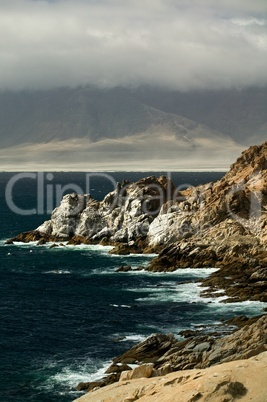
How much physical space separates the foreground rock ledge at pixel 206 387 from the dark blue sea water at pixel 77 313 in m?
20.2

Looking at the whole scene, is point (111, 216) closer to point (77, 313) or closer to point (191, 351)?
point (77, 313)

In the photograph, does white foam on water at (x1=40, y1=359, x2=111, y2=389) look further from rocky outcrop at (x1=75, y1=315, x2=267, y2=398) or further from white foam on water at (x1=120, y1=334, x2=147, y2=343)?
white foam on water at (x1=120, y1=334, x2=147, y2=343)

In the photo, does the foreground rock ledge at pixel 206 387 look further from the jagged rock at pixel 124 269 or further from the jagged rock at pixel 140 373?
the jagged rock at pixel 124 269

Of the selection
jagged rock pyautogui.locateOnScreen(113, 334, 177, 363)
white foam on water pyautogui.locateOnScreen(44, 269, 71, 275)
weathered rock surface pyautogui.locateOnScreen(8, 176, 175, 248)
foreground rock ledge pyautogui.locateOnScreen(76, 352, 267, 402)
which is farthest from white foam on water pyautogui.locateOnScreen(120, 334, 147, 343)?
weathered rock surface pyautogui.locateOnScreen(8, 176, 175, 248)

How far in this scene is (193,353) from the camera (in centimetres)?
6381

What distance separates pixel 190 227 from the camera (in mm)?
135125

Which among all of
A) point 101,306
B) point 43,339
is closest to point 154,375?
point 43,339

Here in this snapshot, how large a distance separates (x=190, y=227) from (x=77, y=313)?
154 feet

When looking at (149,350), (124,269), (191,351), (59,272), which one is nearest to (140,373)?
(191,351)

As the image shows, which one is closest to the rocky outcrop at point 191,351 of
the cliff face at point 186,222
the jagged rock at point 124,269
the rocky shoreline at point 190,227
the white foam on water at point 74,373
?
the rocky shoreline at point 190,227

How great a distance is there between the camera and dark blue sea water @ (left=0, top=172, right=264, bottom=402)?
68.9 m

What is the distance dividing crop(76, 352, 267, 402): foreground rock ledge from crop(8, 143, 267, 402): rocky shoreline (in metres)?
26.9

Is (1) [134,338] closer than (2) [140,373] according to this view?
No

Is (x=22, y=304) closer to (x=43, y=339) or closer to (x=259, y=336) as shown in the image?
(x=43, y=339)
